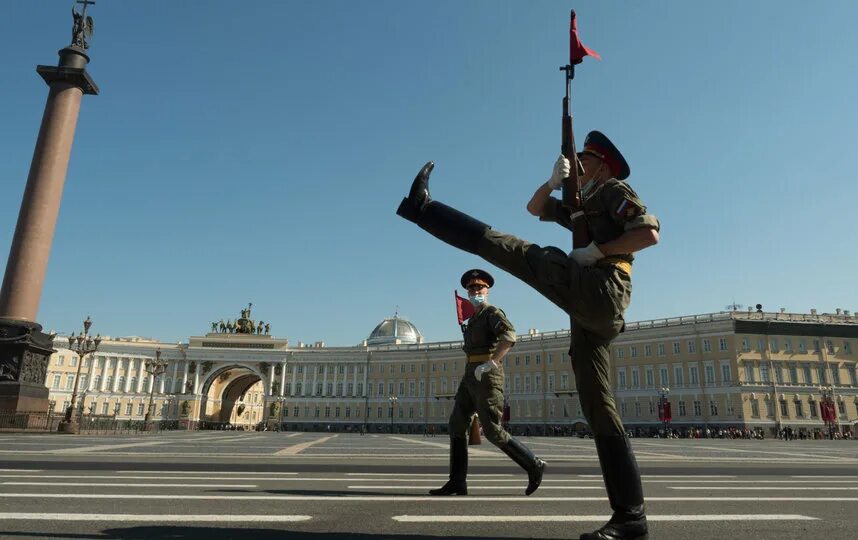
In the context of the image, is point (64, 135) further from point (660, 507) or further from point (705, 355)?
point (705, 355)

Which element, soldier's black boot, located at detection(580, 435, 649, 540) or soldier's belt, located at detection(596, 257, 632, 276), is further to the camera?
soldier's belt, located at detection(596, 257, 632, 276)

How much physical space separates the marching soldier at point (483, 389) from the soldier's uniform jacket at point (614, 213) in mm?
2154

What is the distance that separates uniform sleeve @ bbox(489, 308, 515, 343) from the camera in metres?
5.17

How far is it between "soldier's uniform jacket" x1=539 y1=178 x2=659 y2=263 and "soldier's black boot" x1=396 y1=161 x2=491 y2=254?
63 cm

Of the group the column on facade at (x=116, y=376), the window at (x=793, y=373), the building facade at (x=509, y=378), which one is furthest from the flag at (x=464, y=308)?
the column on facade at (x=116, y=376)

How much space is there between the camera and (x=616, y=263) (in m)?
2.95

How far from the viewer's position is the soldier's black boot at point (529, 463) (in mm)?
4418

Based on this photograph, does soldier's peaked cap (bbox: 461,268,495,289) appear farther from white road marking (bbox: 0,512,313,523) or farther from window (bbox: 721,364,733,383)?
window (bbox: 721,364,733,383)

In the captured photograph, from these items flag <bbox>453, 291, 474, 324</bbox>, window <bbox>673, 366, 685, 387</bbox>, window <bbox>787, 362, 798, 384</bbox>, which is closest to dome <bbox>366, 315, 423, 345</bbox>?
window <bbox>673, 366, 685, 387</bbox>

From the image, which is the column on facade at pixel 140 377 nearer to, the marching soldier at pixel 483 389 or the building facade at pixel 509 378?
the building facade at pixel 509 378

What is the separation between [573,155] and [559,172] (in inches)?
11.4

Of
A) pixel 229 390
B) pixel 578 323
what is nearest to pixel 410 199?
pixel 578 323

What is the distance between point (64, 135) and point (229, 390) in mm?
79579

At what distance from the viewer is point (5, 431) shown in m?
18.8
